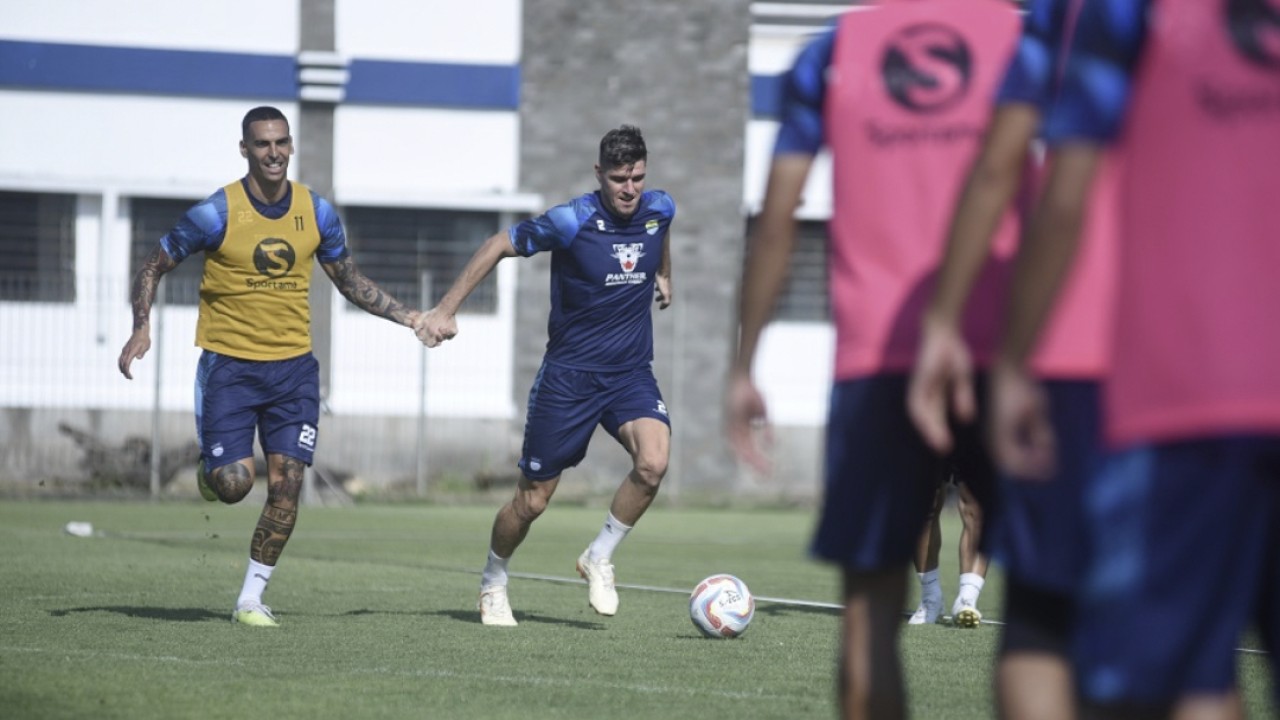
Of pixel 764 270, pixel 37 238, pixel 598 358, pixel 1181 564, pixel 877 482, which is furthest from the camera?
pixel 37 238

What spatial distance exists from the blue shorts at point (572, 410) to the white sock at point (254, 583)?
56.3 inches

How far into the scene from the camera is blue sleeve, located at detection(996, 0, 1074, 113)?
11.5ft

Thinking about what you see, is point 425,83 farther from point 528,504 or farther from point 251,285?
point 528,504

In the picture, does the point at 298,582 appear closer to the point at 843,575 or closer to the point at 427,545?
the point at 427,545

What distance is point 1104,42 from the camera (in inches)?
130

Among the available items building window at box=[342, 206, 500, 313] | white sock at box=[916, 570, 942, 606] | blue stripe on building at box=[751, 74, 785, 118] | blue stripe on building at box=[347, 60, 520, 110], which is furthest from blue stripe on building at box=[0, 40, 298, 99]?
white sock at box=[916, 570, 942, 606]

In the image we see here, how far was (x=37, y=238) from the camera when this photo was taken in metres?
27.7

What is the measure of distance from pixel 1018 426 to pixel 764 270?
1.33 m

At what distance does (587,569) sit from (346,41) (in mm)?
19090

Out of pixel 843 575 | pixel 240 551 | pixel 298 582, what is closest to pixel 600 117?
pixel 240 551

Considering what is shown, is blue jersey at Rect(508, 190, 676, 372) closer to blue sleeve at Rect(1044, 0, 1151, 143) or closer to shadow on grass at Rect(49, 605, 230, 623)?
shadow on grass at Rect(49, 605, 230, 623)

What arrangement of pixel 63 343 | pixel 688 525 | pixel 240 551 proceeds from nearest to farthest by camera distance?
pixel 240 551, pixel 688 525, pixel 63 343

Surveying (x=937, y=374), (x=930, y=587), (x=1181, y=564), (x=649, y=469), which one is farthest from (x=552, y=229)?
(x=1181, y=564)

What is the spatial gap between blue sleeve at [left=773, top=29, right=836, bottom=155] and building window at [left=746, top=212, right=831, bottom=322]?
24.7m
